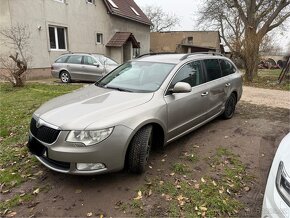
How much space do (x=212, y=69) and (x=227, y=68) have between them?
91 cm

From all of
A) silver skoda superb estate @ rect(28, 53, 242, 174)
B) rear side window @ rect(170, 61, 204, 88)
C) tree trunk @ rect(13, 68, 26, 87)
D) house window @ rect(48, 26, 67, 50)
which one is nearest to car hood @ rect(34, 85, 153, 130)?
silver skoda superb estate @ rect(28, 53, 242, 174)

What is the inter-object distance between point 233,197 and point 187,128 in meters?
1.53

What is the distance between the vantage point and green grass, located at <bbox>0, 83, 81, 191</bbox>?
Result: 12.3 feet

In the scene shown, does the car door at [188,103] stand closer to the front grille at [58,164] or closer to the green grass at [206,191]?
the green grass at [206,191]

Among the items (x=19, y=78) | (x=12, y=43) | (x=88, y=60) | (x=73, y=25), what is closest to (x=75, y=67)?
(x=88, y=60)

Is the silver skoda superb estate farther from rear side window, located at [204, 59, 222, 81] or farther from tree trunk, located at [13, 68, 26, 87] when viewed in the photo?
tree trunk, located at [13, 68, 26, 87]

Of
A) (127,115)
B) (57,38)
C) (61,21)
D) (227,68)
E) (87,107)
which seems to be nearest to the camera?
(127,115)

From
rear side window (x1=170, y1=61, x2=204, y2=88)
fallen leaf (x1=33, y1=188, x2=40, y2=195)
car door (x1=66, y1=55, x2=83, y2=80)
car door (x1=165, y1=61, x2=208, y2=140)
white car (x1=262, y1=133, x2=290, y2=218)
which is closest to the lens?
white car (x1=262, y1=133, x2=290, y2=218)

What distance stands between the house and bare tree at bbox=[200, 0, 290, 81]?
25.7 ft

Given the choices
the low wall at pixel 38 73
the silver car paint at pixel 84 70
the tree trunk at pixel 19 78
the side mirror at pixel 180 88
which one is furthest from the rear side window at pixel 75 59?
the side mirror at pixel 180 88

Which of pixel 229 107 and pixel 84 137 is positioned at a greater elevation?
pixel 84 137

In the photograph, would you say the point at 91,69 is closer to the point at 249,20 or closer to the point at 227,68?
the point at 227,68

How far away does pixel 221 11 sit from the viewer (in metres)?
25.7

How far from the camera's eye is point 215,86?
5.22m
